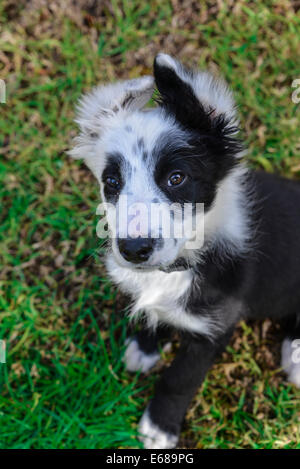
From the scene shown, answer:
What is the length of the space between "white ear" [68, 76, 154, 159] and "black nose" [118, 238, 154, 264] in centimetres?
81

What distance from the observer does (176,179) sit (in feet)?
7.75

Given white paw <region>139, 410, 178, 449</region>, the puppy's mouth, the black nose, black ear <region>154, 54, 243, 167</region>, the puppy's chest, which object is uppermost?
black ear <region>154, 54, 243, 167</region>

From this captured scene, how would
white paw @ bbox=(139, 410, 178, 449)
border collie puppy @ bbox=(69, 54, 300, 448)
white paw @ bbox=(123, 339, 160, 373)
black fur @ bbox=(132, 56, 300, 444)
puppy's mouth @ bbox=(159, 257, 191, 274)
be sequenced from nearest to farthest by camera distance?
border collie puppy @ bbox=(69, 54, 300, 448), black fur @ bbox=(132, 56, 300, 444), puppy's mouth @ bbox=(159, 257, 191, 274), white paw @ bbox=(139, 410, 178, 449), white paw @ bbox=(123, 339, 160, 373)

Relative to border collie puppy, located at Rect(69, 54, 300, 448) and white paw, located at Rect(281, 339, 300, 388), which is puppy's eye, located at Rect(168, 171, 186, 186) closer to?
border collie puppy, located at Rect(69, 54, 300, 448)

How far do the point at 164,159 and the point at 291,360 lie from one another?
6.48 feet

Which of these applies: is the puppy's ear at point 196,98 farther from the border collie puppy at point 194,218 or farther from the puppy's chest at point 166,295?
the puppy's chest at point 166,295

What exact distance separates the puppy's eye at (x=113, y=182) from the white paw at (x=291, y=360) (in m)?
1.87

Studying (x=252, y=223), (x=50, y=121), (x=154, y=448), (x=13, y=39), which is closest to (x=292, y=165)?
(x=252, y=223)

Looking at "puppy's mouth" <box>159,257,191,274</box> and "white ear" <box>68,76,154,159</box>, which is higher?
"white ear" <box>68,76,154,159</box>

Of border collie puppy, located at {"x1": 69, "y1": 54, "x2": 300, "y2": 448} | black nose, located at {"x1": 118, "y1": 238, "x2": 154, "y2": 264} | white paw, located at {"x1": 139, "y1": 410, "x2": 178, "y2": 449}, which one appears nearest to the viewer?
black nose, located at {"x1": 118, "y1": 238, "x2": 154, "y2": 264}

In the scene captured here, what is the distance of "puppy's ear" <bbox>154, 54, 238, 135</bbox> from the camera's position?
2.25 m

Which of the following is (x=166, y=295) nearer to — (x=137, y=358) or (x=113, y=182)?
(x=113, y=182)

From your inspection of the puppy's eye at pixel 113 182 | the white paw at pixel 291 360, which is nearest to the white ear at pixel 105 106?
the puppy's eye at pixel 113 182

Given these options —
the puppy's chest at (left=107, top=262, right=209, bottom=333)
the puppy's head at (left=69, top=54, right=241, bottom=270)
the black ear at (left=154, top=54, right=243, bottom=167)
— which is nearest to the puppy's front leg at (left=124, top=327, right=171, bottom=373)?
the puppy's chest at (left=107, top=262, right=209, bottom=333)
